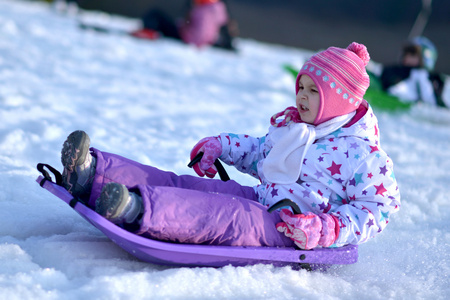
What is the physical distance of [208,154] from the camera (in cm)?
186

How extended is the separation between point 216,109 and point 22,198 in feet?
7.60

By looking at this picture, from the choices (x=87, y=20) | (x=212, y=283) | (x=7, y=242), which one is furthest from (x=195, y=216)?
(x=87, y=20)

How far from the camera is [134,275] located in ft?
4.47

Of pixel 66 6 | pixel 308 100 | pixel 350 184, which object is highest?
pixel 66 6

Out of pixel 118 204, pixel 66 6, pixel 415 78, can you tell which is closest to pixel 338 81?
pixel 118 204

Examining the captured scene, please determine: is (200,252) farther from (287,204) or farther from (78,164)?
(78,164)

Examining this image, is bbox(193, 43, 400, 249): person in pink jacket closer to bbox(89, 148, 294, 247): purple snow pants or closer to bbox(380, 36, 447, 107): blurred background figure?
bbox(89, 148, 294, 247): purple snow pants

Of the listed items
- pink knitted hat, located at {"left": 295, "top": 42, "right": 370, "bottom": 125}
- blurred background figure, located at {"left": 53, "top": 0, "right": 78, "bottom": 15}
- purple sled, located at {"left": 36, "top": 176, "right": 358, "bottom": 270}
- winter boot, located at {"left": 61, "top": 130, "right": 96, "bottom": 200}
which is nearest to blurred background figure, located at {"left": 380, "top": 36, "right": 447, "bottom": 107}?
pink knitted hat, located at {"left": 295, "top": 42, "right": 370, "bottom": 125}

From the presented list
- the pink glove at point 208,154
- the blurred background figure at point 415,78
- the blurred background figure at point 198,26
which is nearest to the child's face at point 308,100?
the pink glove at point 208,154

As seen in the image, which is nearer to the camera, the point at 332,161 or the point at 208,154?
the point at 332,161

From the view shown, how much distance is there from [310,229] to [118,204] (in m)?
0.53

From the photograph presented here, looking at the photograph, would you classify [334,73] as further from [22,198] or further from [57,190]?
[22,198]

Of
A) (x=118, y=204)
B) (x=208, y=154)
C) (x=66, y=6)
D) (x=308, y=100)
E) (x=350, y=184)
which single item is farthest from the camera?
(x=66, y=6)

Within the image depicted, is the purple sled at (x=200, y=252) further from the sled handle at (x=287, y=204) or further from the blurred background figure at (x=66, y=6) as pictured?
the blurred background figure at (x=66, y=6)
